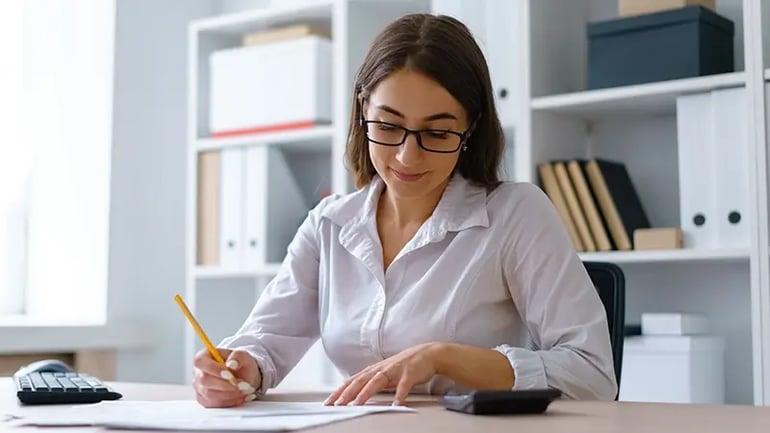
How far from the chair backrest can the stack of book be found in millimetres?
764

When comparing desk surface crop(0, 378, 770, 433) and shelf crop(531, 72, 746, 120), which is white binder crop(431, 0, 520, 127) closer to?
shelf crop(531, 72, 746, 120)

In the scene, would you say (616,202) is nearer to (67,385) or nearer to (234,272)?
(234,272)

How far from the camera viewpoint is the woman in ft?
4.96

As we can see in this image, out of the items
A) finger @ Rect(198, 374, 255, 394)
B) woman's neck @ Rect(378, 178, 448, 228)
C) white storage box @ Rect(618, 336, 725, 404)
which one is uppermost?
woman's neck @ Rect(378, 178, 448, 228)

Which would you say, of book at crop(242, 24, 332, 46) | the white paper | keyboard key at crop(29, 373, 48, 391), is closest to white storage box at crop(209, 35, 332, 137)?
book at crop(242, 24, 332, 46)

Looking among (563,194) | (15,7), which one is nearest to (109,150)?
(15,7)

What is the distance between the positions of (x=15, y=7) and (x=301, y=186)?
41.1 inches

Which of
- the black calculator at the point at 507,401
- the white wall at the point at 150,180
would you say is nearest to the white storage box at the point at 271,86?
the white wall at the point at 150,180

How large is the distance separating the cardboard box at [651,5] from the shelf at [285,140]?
2.92 feet

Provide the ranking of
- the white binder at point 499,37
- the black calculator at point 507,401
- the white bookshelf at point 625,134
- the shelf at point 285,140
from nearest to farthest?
the black calculator at point 507,401, the white bookshelf at point 625,134, the white binder at point 499,37, the shelf at point 285,140

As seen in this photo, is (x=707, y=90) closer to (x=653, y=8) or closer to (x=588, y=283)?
(x=653, y=8)

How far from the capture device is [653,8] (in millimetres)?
2521

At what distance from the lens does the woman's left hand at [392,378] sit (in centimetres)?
127

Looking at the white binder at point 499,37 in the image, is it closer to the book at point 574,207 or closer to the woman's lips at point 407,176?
the book at point 574,207
